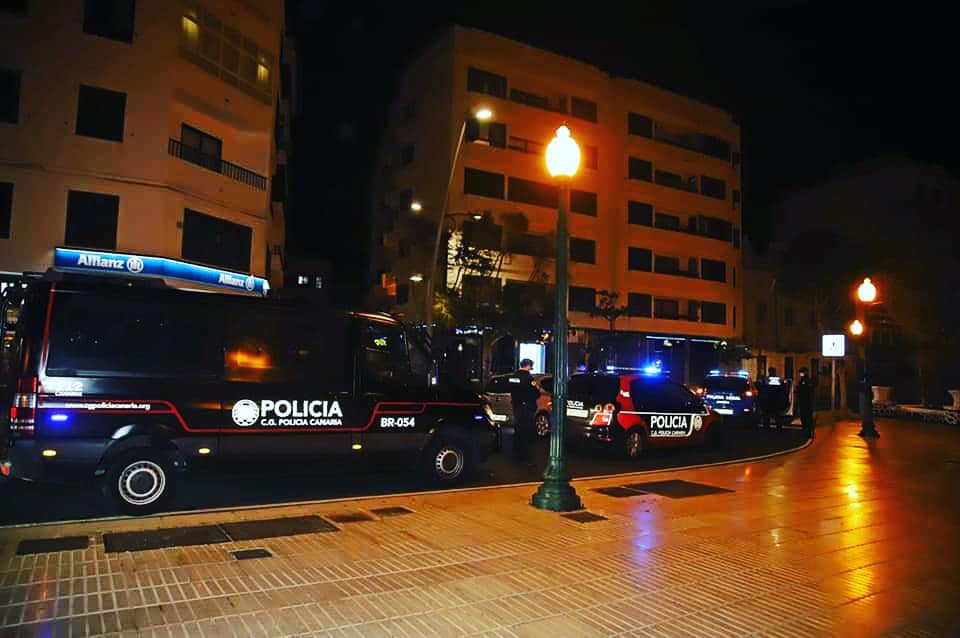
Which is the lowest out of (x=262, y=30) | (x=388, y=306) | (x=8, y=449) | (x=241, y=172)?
(x=8, y=449)

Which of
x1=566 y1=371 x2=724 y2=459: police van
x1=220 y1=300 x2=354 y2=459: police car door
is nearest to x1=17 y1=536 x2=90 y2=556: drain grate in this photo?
x1=220 y1=300 x2=354 y2=459: police car door

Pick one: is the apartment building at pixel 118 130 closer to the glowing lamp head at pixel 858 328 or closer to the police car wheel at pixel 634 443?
the police car wheel at pixel 634 443

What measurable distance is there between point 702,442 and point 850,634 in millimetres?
10008

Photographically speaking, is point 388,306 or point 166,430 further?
point 388,306

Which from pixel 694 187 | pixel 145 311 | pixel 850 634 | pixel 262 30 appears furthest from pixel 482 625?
pixel 694 187

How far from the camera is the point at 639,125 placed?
145ft

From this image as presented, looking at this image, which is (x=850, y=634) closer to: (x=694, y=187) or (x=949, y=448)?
(x=949, y=448)

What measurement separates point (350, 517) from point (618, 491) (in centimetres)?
404

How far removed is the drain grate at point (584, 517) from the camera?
7824mm

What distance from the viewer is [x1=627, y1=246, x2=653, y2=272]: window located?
42969 millimetres

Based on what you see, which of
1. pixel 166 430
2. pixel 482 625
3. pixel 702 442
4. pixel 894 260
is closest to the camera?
pixel 482 625

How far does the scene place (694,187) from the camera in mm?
46844

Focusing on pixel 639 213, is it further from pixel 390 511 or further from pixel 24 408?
pixel 24 408

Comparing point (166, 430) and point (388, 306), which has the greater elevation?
point (388, 306)
